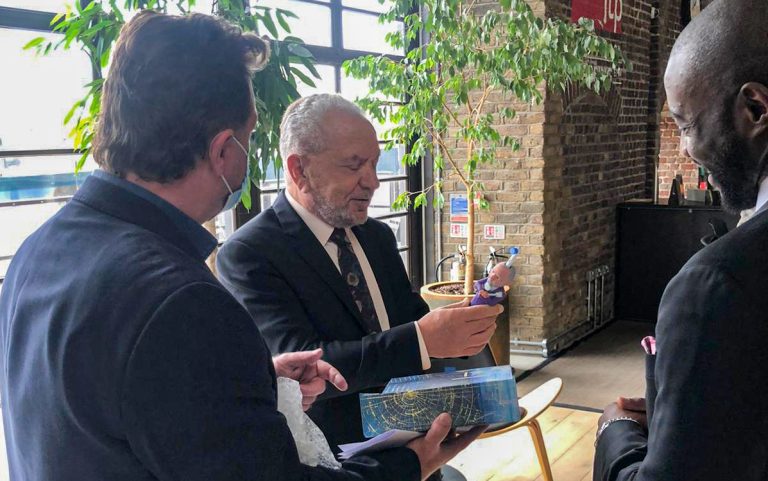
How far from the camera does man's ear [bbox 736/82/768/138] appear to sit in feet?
3.28

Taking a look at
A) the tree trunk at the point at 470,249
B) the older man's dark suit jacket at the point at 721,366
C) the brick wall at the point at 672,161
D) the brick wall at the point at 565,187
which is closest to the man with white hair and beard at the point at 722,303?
the older man's dark suit jacket at the point at 721,366

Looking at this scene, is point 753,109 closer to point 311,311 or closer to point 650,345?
point 650,345

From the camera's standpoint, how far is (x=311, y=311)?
176cm

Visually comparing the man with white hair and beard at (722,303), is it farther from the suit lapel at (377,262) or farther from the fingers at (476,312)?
the suit lapel at (377,262)

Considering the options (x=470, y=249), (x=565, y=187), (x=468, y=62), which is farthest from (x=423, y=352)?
(x=565, y=187)

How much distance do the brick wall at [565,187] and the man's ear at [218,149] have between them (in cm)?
446

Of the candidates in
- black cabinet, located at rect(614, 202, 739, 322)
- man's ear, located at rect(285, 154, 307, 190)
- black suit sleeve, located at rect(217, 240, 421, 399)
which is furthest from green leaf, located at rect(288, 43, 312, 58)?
black cabinet, located at rect(614, 202, 739, 322)

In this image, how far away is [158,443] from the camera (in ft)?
2.78

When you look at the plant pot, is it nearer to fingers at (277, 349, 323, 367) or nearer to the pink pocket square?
fingers at (277, 349, 323, 367)

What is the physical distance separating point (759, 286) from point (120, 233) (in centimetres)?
83

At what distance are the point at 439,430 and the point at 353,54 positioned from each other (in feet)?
13.9

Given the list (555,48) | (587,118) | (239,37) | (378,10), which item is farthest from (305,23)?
(239,37)

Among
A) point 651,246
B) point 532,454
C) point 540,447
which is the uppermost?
point 651,246

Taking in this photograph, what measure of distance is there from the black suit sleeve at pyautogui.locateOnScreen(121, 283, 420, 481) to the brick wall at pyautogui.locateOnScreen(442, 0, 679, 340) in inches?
182
